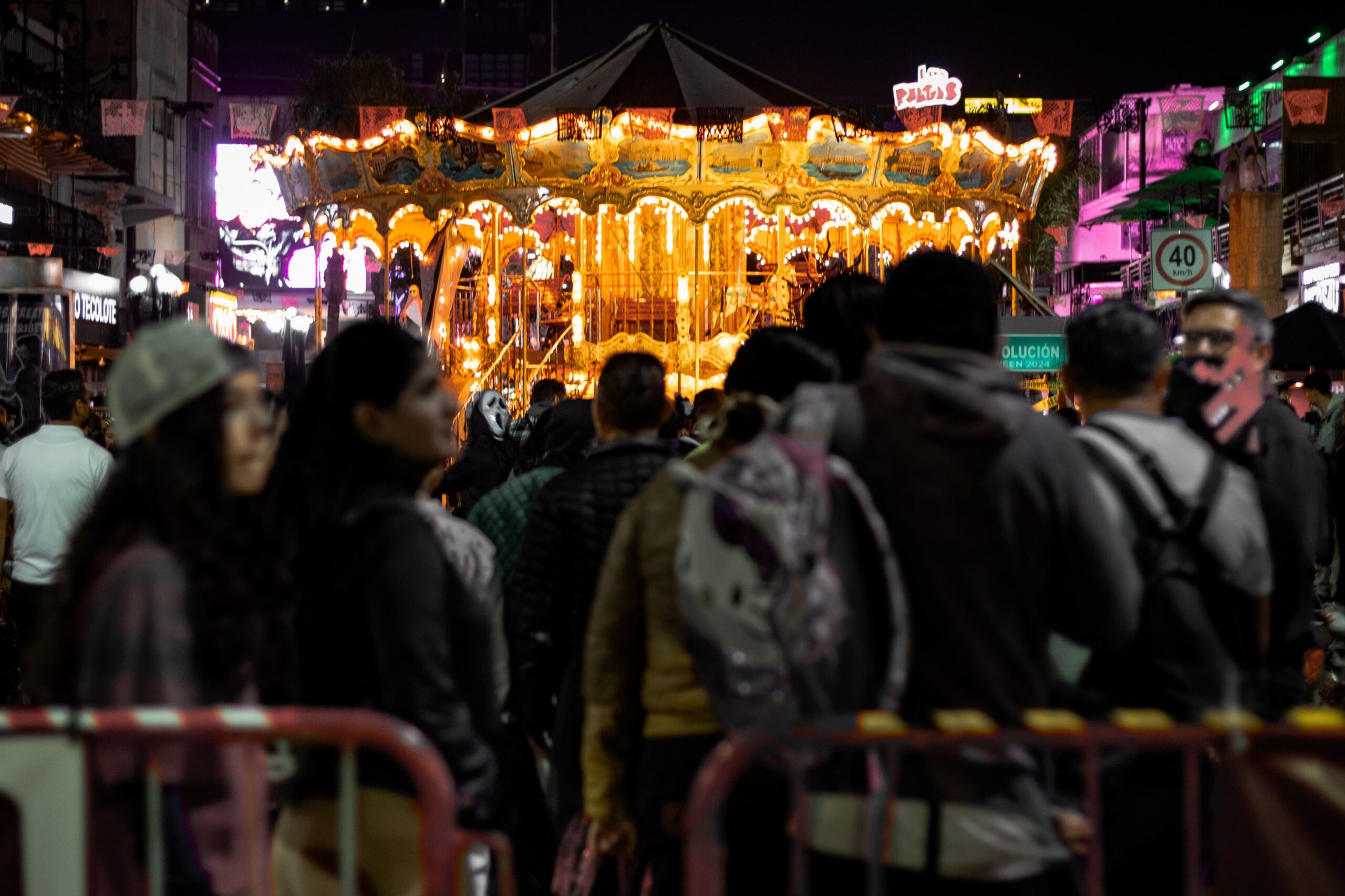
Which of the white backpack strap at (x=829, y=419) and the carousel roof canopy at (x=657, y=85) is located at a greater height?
the carousel roof canopy at (x=657, y=85)

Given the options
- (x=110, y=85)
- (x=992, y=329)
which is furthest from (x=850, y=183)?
(x=110, y=85)

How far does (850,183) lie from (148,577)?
13180 millimetres

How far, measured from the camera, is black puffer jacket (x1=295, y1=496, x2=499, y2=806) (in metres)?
2.76

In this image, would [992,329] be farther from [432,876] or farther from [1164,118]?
[1164,118]

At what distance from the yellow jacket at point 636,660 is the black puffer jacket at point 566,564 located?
27.8 inches

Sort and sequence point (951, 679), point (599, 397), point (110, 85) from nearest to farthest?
point (951, 679)
point (599, 397)
point (110, 85)

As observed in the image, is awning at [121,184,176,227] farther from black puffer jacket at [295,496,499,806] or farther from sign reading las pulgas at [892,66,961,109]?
black puffer jacket at [295,496,499,806]

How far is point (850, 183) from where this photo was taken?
14961 mm

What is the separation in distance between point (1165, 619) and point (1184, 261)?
1182cm

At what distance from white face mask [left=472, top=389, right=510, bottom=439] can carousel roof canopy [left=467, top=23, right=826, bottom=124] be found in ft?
18.3

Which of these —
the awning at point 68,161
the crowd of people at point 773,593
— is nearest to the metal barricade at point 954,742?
the crowd of people at point 773,593

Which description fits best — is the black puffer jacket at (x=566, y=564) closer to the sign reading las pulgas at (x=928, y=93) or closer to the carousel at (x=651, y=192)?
the carousel at (x=651, y=192)

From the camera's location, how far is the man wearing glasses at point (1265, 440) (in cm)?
355

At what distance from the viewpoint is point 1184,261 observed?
13.9 meters
